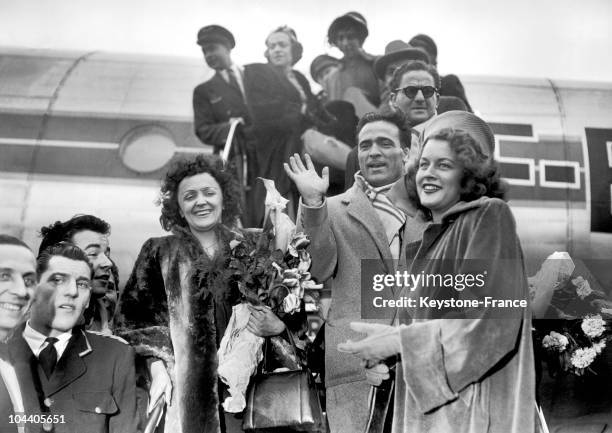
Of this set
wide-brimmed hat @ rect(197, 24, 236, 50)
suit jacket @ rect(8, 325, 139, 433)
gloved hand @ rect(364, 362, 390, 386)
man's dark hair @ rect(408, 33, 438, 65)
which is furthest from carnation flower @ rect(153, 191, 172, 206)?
man's dark hair @ rect(408, 33, 438, 65)

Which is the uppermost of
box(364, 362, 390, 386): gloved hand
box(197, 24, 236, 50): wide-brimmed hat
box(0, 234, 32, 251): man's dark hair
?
box(197, 24, 236, 50): wide-brimmed hat

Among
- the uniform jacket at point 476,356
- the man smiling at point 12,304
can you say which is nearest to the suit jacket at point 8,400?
the man smiling at point 12,304

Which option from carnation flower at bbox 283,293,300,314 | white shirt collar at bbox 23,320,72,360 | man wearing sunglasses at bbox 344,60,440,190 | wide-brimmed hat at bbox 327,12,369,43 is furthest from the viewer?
wide-brimmed hat at bbox 327,12,369,43

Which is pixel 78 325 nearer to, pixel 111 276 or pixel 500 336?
pixel 111 276

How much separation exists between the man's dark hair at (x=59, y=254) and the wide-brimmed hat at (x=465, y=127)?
154cm

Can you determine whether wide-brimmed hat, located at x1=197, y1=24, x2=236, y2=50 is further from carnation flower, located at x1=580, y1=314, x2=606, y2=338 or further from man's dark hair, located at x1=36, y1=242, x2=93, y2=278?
carnation flower, located at x1=580, y1=314, x2=606, y2=338

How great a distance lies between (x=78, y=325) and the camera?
141 inches

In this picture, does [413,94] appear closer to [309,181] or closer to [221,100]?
[309,181]

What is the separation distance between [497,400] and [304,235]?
3.28 feet

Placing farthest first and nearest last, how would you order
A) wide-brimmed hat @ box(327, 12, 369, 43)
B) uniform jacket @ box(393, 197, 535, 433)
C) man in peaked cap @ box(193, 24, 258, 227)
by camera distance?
wide-brimmed hat @ box(327, 12, 369, 43)
man in peaked cap @ box(193, 24, 258, 227)
uniform jacket @ box(393, 197, 535, 433)

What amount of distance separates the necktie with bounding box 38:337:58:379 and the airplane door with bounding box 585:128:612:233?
2.52 m

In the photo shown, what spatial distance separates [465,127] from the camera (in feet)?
11.5

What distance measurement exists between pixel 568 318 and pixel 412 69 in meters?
1.33

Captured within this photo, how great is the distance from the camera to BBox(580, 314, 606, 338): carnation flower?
3674 millimetres
